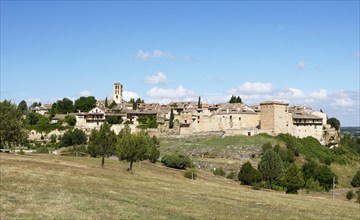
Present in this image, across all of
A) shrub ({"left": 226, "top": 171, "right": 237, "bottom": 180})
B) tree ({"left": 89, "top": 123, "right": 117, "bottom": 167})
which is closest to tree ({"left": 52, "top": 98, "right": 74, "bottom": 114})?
shrub ({"left": 226, "top": 171, "right": 237, "bottom": 180})

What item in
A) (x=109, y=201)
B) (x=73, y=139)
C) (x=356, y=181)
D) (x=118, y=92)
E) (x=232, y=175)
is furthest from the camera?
(x=118, y=92)

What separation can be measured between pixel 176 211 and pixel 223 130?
8366 cm

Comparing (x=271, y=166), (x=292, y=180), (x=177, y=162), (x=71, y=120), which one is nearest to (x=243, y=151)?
(x=177, y=162)

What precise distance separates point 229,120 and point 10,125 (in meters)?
58.0

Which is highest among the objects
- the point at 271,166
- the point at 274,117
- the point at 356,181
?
the point at 274,117

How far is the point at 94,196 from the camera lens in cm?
3091

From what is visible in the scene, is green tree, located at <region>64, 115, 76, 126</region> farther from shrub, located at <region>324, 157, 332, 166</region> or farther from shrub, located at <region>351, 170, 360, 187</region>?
shrub, located at <region>351, 170, 360, 187</region>

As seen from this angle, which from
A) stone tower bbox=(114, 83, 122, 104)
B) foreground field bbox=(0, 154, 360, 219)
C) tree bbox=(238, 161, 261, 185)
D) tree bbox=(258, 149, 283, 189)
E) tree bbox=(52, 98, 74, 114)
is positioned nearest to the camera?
foreground field bbox=(0, 154, 360, 219)

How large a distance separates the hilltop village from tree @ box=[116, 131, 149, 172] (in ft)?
168

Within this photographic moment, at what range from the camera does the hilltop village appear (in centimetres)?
10638

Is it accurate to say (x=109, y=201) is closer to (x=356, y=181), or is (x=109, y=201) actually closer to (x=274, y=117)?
(x=356, y=181)

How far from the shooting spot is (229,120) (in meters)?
111

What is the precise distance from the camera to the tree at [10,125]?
2574 inches

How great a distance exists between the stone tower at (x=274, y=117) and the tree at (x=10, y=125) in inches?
2216
